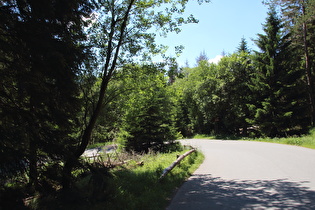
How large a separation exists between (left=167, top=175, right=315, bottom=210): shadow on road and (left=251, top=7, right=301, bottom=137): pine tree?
1745 cm

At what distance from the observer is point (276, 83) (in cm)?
2342

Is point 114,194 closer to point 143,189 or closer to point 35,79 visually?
point 143,189

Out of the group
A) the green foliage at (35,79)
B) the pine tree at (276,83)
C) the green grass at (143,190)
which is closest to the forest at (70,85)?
the green foliage at (35,79)

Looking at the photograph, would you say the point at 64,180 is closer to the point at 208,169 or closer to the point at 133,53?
the point at 133,53

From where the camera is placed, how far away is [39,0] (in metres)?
4.20

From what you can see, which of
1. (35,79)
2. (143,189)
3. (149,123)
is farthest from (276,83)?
(35,79)

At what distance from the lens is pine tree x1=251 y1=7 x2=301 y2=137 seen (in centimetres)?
2239

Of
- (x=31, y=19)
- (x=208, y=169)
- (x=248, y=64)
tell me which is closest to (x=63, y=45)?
Answer: (x=31, y=19)

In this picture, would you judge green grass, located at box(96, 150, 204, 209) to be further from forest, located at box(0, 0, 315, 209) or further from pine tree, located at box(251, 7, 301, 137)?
pine tree, located at box(251, 7, 301, 137)

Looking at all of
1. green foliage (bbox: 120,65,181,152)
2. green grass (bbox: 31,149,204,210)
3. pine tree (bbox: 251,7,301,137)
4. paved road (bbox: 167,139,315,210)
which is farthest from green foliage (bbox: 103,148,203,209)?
pine tree (bbox: 251,7,301,137)

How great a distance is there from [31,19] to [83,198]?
378 cm

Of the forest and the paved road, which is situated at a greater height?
the forest

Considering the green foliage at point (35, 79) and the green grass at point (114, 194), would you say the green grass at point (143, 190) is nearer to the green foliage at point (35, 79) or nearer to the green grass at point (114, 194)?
the green grass at point (114, 194)

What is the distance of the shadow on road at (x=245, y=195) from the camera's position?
5043mm
